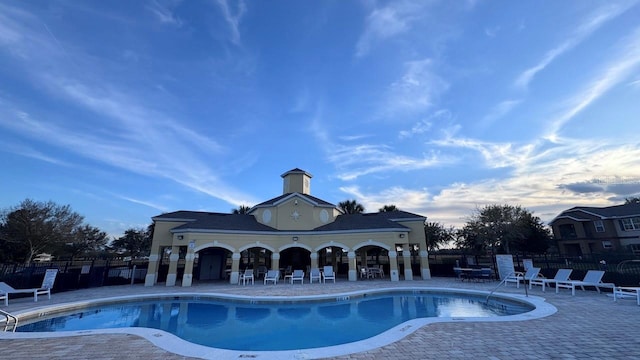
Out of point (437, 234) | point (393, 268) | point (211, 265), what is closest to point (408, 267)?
point (393, 268)

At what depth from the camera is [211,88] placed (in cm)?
1662

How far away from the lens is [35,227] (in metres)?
32.3

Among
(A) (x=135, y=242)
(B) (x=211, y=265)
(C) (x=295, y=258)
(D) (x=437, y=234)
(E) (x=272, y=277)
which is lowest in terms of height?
(E) (x=272, y=277)

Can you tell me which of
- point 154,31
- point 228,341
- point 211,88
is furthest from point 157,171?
point 228,341

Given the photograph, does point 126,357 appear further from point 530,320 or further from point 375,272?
point 375,272

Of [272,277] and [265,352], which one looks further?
[272,277]

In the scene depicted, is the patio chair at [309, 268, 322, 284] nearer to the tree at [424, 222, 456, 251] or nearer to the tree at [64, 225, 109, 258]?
the tree at [424, 222, 456, 251]

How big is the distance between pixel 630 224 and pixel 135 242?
8697 centimetres

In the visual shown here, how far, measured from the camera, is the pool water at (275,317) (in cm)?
869

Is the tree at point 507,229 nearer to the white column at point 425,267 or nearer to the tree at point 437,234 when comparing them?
the tree at point 437,234

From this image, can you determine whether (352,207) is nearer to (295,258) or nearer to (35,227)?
(295,258)

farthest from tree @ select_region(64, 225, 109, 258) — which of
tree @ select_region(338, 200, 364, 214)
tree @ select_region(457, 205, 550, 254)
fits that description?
tree @ select_region(457, 205, 550, 254)

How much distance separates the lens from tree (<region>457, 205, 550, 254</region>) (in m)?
38.9

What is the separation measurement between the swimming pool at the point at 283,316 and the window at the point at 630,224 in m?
36.7
